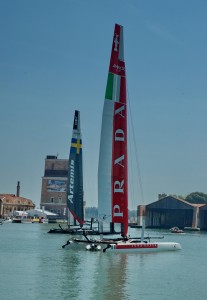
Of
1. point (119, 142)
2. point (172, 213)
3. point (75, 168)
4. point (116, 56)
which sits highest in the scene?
point (116, 56)

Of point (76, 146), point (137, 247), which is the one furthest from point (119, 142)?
point (76, 146)

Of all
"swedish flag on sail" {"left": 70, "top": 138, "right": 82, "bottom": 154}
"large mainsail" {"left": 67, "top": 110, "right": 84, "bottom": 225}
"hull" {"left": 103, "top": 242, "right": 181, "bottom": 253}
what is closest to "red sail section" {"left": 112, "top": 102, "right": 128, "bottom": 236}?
"hull" {"left": 103, "top": 242, "right": 181, "bottom": 253}

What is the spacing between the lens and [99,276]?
135ft

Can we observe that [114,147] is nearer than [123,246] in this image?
No

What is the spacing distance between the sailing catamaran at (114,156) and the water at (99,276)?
8.21ft

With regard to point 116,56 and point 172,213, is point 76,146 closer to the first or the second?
point 116,56

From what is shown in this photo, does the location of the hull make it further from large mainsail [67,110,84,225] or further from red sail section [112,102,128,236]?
large mainsail [67,110,84,225]

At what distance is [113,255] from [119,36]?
17.1 metres

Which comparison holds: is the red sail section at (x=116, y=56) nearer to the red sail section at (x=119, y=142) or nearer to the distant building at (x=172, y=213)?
the red sail section at (x=119, y=142)

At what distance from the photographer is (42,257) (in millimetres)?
53312

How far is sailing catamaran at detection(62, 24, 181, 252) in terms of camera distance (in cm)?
5294

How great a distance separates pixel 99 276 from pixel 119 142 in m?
14.8

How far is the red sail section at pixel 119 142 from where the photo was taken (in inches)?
2095

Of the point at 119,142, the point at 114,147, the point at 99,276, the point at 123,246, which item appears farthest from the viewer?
the point at 119,142
